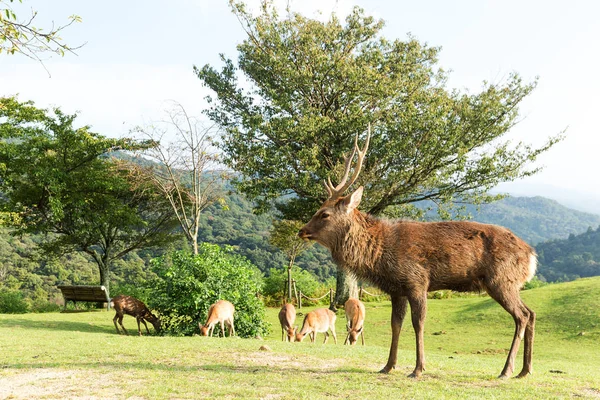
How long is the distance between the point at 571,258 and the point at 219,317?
81.4 meters

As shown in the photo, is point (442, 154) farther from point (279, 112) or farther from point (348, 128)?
point (279, 112)

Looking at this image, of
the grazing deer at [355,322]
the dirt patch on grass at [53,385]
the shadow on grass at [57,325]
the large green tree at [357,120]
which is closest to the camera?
the dirt patch on grass at [53,385]

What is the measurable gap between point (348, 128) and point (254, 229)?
3863cm

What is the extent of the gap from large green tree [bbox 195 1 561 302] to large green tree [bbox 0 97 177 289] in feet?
20.7

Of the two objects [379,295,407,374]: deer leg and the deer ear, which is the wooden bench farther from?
[379,295,407,374]: deer leg

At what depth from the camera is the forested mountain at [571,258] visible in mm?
74250

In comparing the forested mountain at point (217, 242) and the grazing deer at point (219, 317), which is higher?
the forested mountain at point (217, 242)

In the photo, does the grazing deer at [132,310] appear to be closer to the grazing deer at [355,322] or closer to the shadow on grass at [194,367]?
the grazing deer at [355,322]

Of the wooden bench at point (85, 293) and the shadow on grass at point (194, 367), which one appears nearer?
the shadow on grass at point (194, 367)

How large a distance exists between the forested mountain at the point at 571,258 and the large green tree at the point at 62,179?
58628 mm

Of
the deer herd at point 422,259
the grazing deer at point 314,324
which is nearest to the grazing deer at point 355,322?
the grazing deer at point 314,324

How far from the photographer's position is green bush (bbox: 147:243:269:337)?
14406 mm

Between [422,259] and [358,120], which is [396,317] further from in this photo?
[358,120]

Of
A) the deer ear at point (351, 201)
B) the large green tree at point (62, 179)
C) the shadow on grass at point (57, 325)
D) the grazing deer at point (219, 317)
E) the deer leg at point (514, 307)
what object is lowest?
the shadow on grass at point (57, 325)
